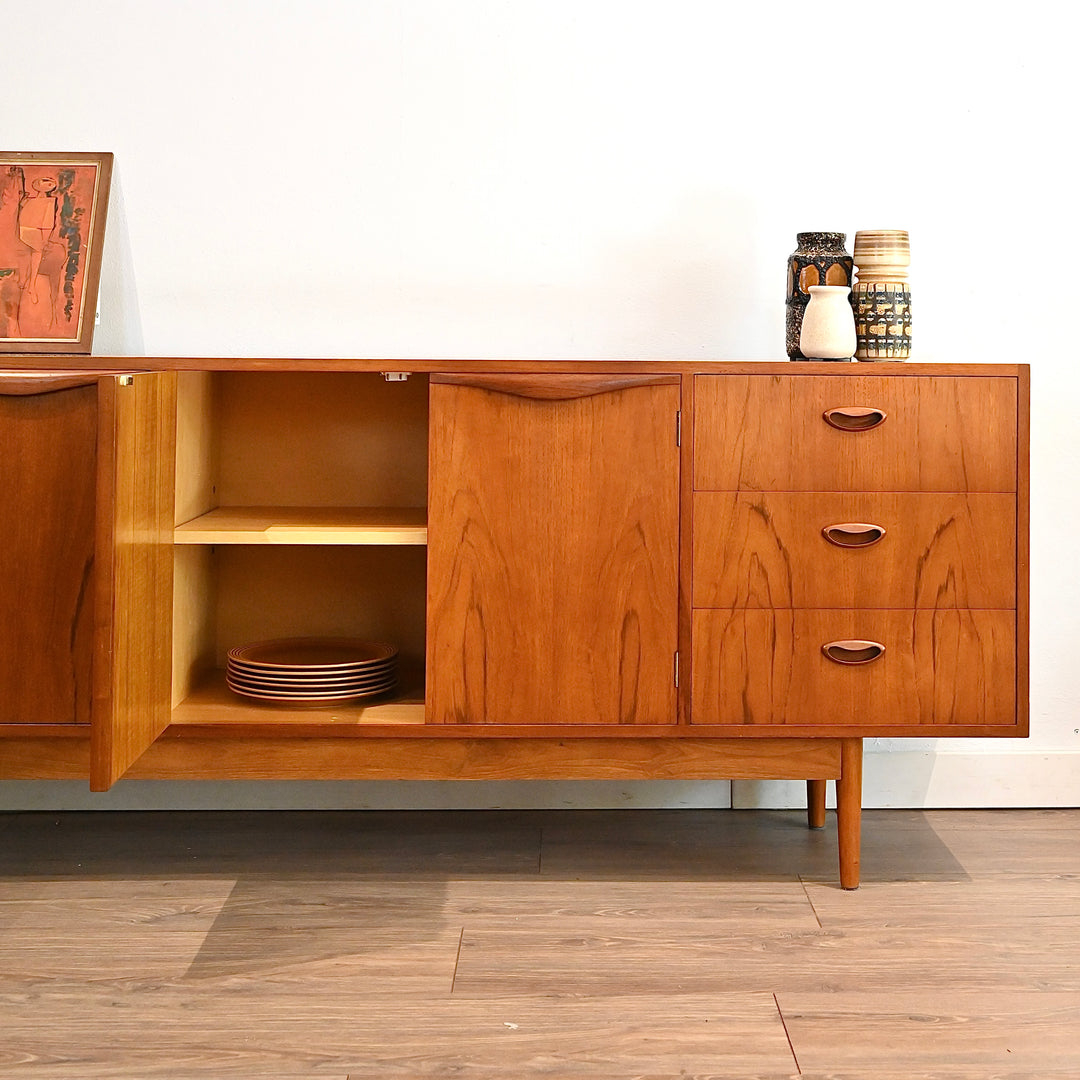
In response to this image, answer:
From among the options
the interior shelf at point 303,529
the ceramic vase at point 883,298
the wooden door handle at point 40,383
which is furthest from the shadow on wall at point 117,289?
the ceramic vase at point 883,298

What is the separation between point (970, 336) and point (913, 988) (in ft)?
4.01

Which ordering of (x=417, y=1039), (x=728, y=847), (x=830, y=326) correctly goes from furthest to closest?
(x=728, y=847) → (x=830, y=326) → (x=417, y=1039)

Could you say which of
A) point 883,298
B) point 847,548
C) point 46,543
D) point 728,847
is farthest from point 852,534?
point 46,543

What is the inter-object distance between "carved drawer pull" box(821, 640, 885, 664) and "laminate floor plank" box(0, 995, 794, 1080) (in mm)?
530

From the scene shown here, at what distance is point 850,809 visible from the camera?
182cm

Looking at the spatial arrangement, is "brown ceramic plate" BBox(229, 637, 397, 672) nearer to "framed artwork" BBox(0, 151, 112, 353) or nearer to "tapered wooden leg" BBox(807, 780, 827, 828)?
"framed artwork" BBox(0, 151, 112, 353)

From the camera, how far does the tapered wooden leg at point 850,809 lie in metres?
1.82

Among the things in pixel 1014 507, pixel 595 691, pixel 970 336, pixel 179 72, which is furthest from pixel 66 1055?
pixel 970 336

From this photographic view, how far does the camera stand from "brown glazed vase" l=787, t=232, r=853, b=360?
189cm

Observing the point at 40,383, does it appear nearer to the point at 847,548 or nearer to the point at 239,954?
the point at 239,954

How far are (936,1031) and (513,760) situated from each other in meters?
0.70

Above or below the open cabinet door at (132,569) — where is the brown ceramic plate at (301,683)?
below

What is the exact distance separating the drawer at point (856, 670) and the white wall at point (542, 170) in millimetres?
600

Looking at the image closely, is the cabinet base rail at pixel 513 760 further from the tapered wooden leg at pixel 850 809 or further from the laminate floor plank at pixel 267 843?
the laminate floor plank at pixel 267 843
